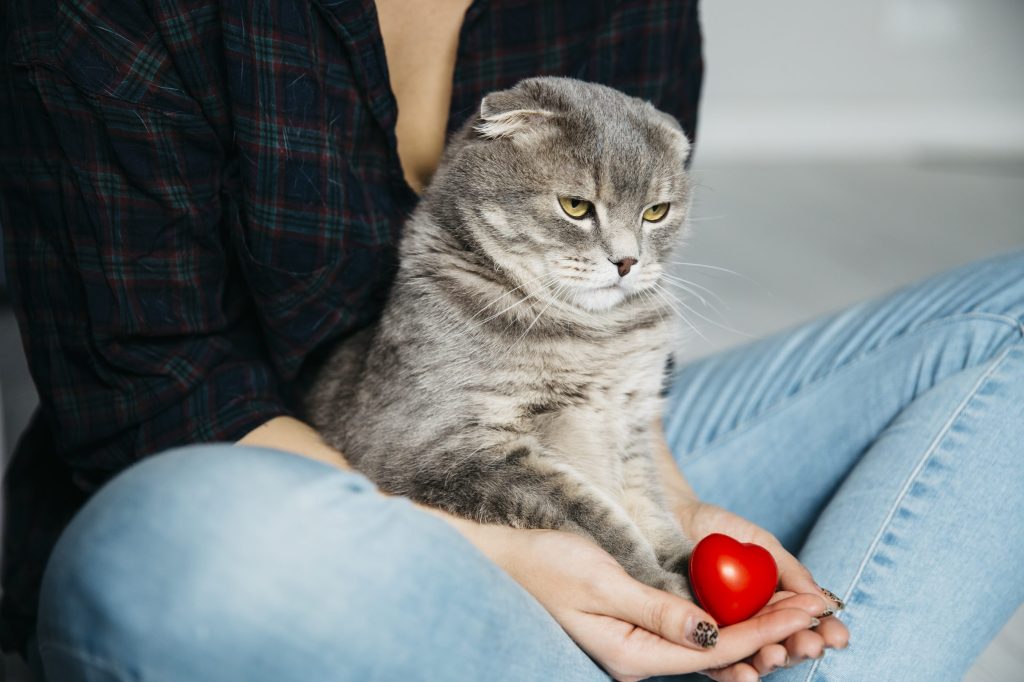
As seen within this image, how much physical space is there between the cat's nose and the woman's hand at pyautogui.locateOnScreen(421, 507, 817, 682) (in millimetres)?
400

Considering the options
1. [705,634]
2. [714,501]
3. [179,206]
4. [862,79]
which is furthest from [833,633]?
[862,79]

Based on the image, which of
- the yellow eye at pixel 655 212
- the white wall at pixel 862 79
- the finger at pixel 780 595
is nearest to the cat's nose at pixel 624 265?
the yellow eye at pixel 655 212

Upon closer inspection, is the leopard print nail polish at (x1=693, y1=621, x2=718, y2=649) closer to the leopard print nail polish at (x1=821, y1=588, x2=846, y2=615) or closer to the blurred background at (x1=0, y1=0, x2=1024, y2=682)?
the leopard print nail polish at (x1=821, y1=588, x2=846, y2=615)

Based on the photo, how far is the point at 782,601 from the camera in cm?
106

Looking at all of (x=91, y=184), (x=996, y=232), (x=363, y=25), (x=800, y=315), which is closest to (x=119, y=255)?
(x=91, y=184)

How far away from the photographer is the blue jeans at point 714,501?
85 centimetres

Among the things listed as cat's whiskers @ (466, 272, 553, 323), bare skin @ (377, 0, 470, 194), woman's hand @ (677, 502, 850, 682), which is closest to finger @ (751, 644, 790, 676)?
woman's hand @ (677, 502, 850, 682)

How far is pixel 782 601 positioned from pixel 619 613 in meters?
0.19

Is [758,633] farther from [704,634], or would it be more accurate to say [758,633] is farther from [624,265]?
[624,265]

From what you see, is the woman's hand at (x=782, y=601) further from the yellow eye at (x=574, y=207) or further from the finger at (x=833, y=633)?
the yellow eye at (x=574, y=207)

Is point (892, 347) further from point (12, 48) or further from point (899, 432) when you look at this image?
point (12, 48)

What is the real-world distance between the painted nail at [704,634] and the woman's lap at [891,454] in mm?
232

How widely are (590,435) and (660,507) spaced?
0.16m

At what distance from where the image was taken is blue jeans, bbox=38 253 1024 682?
0.85 meters
